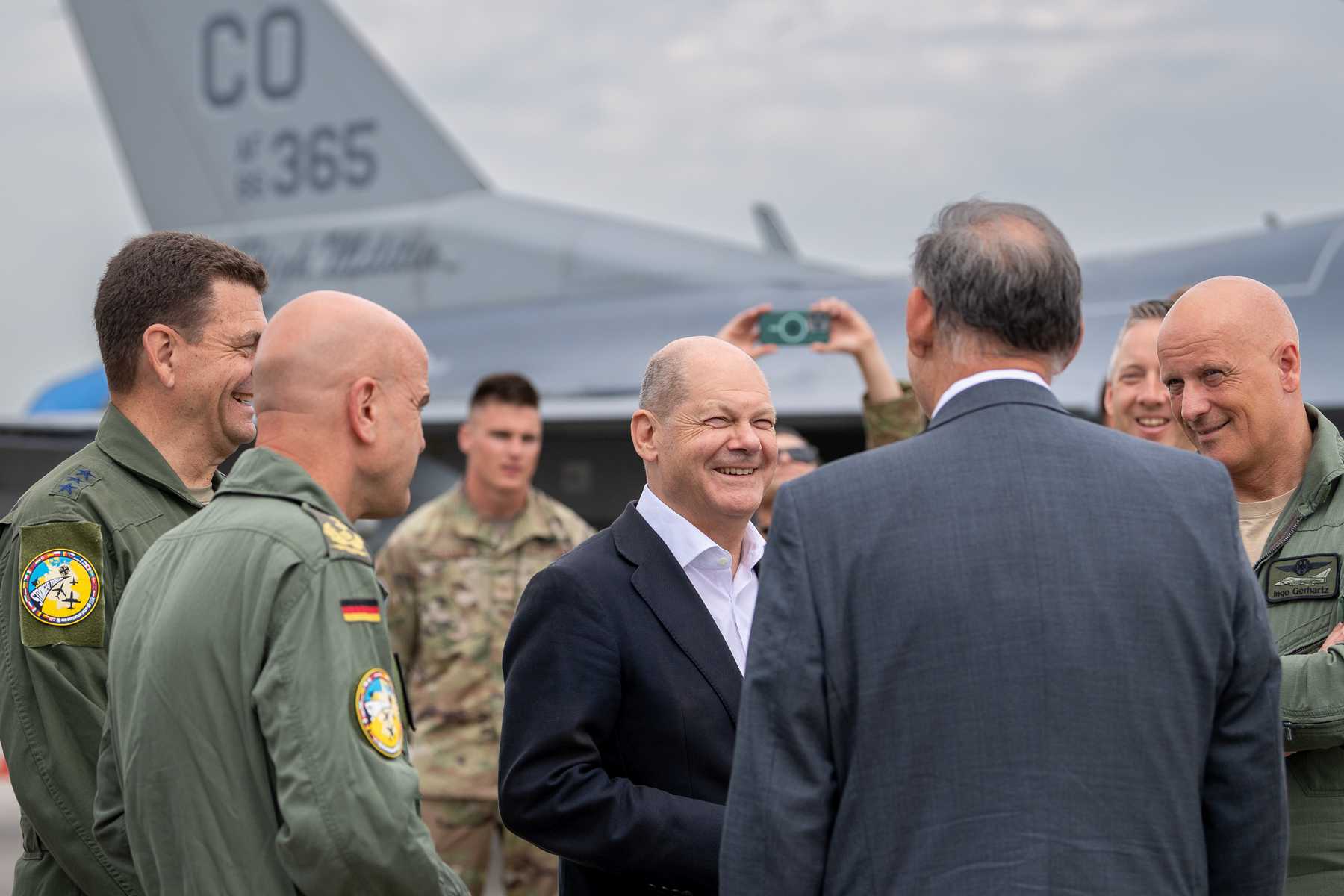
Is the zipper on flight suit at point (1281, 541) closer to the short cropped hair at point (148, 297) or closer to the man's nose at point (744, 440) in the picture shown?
the man's nose at point (744, 440)

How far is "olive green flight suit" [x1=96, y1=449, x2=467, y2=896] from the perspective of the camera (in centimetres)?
157

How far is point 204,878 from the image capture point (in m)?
1.61

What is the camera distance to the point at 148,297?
7.41ft

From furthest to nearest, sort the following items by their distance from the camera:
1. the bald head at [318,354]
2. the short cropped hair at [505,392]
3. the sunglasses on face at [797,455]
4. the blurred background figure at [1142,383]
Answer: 1. the short cropped hair at [505,392]
2. the sunglasses on face at [797,455]
3. the blurred background figure at [1142,383]
4. the bald head at [318,354]

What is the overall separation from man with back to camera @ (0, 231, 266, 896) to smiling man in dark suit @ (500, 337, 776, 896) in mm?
626

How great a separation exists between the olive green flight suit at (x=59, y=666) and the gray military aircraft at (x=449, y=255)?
7.51 metres

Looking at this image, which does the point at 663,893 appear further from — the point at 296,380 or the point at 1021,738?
the point at 296,380

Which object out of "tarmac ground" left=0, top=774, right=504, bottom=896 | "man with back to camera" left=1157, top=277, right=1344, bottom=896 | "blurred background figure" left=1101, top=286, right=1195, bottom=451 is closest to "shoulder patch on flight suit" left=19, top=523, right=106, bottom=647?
"man with back to camera" left=1157, top=277, right=1344, bottom=896

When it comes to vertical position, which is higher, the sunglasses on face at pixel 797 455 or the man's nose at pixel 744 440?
the sunglasses on face at pixel 797 455

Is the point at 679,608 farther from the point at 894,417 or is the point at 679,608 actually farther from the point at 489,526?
the point at 489,526

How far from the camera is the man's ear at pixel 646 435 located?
2416 millimetres

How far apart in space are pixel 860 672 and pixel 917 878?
0.24 m

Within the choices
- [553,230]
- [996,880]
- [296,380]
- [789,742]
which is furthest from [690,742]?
[553,230]

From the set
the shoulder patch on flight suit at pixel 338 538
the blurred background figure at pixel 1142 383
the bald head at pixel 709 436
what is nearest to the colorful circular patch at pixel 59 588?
the shoulder patch on flight suit at pixel 338 538
